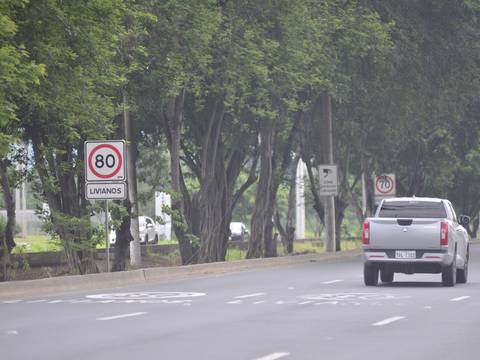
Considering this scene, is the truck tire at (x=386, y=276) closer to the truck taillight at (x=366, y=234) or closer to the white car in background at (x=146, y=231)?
the truck taillight at (x=366, y=234)

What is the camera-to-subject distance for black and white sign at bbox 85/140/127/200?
29.7 m

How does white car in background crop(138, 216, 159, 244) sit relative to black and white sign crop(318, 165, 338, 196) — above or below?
below

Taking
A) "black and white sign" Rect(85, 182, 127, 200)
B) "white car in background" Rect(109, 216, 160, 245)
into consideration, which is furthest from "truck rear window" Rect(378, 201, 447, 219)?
"white car in background" Rect(109, 216, 160, 245)

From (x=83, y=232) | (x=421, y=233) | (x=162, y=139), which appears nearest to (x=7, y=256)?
(x=83, y=232)

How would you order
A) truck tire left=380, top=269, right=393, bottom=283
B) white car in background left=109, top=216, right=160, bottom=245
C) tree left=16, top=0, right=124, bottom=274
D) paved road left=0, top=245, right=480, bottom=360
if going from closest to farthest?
paved road left=0, top=245, right=480, bottom=360 < tree left=16, top=0, right=124, bottom=274 < truck tire left=380, top=269, right=393, bottom=283 < white car in background left=109, top=216, right=160, bottom=245

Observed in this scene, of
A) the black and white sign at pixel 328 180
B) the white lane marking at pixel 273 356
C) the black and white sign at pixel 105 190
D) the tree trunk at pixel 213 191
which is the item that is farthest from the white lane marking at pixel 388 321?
the black and white sign at pixel 328 180

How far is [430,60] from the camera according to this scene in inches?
1889

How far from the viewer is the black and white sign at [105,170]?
97.6ft

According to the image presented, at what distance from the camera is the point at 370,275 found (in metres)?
28.8

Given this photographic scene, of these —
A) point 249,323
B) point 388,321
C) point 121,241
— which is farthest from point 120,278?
point 388,321

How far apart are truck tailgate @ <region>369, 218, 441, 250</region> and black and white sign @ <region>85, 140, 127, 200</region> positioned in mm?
5401

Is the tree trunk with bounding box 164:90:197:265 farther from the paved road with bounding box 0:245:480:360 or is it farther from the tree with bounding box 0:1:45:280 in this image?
the tree with bounding box 0:1:45:280

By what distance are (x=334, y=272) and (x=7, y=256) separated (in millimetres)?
9940

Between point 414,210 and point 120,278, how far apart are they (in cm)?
634
